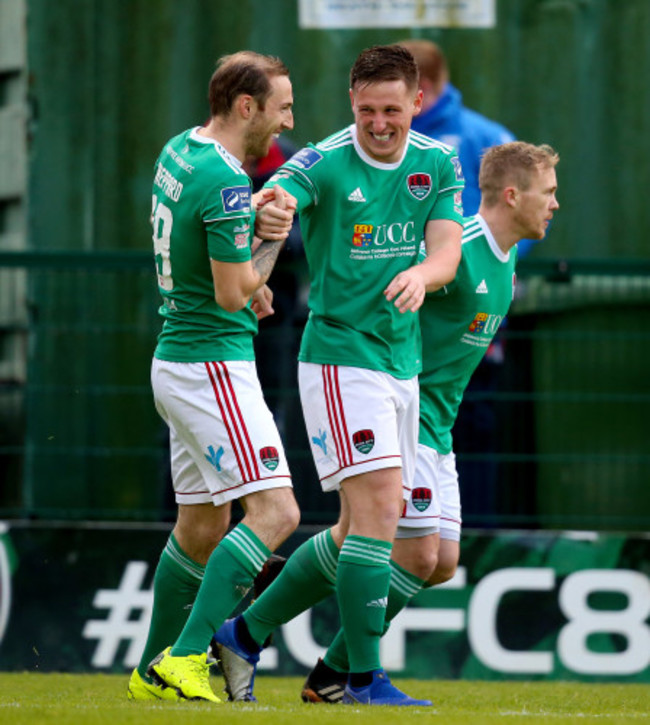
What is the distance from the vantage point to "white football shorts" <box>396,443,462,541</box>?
5.73 metres

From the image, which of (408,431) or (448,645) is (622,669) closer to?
(448,645)

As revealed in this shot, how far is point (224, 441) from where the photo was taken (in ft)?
17.3

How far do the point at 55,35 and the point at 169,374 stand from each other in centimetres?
399

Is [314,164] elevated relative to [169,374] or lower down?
elevated

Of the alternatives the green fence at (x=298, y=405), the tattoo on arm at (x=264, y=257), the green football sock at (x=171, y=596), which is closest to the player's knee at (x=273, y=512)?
the green football sock at (x=171, y=596)

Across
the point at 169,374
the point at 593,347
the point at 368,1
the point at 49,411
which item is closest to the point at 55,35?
the point at 368,1

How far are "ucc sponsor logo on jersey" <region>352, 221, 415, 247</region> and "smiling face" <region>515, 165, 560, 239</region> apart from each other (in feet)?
2.32

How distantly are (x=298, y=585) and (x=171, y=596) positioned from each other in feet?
1.48

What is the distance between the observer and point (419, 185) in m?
5.50

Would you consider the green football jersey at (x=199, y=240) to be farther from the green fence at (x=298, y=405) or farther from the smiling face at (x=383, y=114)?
the green fence at (x=298, y=405)

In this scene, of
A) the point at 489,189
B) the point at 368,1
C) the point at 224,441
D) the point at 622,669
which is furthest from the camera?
the point at 368,1

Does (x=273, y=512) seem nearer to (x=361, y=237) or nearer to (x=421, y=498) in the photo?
(x=421, y=498)

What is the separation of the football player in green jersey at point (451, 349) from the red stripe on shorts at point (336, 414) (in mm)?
496

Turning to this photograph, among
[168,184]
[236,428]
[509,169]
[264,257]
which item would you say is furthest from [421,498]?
[168,184]
